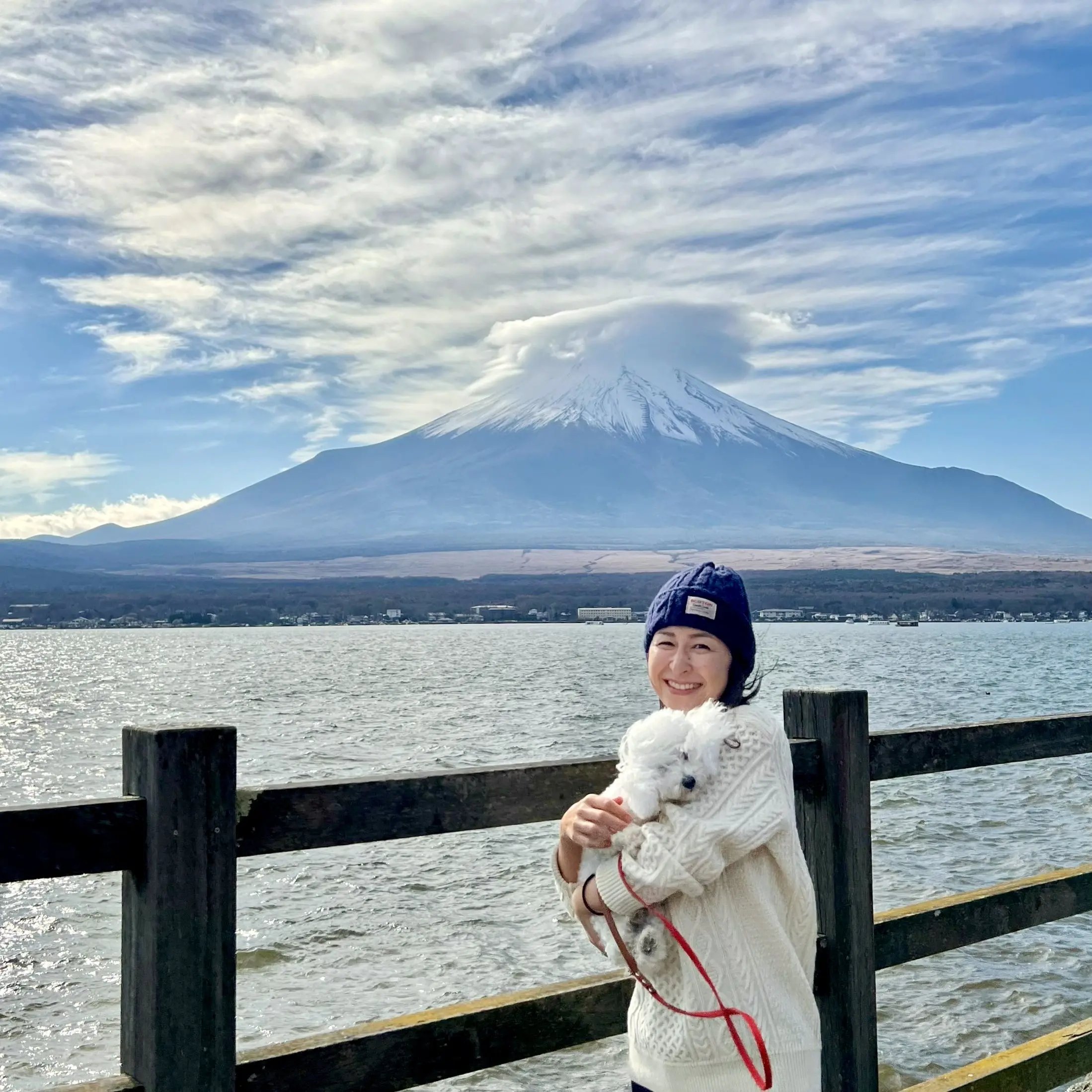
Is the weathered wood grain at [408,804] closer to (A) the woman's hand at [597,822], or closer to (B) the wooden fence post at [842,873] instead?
(A) the woman's hand at [597,822]

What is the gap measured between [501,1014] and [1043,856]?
12859 mm

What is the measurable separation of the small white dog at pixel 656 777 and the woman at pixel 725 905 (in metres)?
0.02

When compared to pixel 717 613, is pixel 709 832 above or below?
below

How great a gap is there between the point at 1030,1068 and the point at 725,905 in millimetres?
2127

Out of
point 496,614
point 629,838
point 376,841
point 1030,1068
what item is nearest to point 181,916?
point 376,841

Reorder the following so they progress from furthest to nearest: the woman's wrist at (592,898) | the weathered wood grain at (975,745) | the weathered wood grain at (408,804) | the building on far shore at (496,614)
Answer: the building on far shore at (496,614), the weathered wood grain at (975,745), the weathered wood grain at (408,804), the woman's wrist at (592,898)

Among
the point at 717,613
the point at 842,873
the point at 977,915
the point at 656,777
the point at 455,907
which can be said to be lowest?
the point at 455,907

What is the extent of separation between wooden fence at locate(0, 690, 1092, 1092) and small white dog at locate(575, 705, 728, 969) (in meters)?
0.55

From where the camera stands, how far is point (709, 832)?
→ 2.15 meters

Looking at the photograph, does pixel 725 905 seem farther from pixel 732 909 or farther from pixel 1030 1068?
pixel 1030 1068

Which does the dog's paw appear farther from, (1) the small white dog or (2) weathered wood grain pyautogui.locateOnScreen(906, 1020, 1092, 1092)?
(2) weathered wood grain pyautogui.locateOnScreen(906, 1020, 1092, 1092)

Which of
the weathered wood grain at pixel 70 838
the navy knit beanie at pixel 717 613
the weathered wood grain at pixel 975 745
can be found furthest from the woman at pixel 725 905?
the weathered wood grain at pixel 975 745

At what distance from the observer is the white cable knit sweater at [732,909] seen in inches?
85.3

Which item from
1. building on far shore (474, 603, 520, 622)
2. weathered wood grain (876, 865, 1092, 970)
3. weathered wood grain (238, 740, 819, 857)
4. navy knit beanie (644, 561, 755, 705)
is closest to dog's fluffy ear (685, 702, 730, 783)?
navy knit beanie (644, 561, 755, 705)
